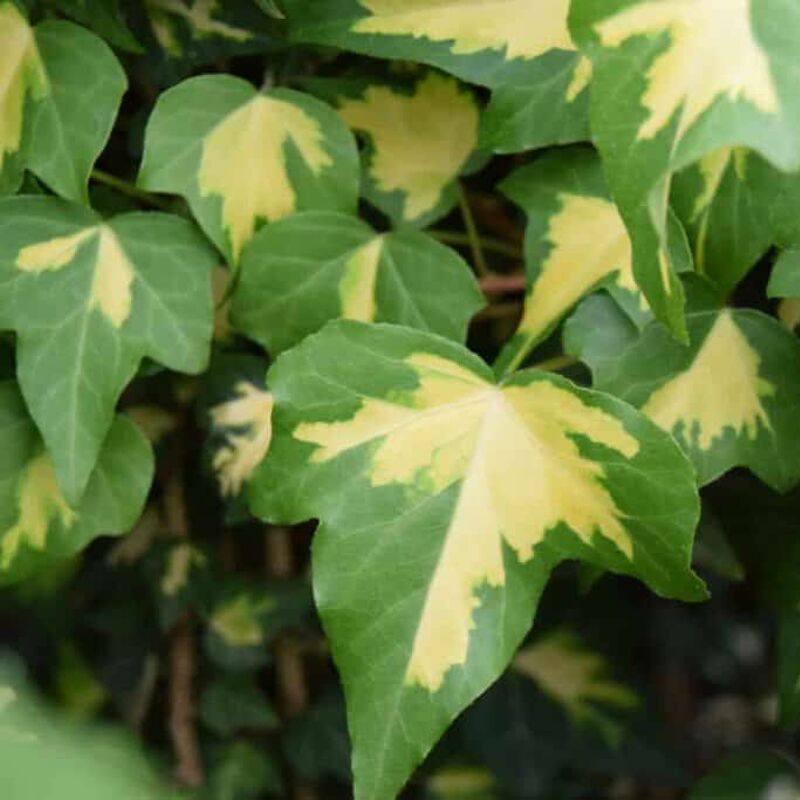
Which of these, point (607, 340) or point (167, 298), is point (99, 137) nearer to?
point (167, 298)

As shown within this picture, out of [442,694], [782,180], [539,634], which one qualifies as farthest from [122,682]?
[782,180]

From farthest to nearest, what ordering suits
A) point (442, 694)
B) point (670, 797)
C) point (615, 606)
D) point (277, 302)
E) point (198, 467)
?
1. point (670, 797)
2. point (615, 606)
3. point (198, 467)
4. point (277, 302)
5. point (442, 694)

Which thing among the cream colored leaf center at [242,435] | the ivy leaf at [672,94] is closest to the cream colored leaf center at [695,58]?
the ivy leaf at [672,94]

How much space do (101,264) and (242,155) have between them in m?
0.09

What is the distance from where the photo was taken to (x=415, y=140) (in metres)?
0.64

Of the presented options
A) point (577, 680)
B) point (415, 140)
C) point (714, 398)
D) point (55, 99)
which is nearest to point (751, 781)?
point (577, 680)

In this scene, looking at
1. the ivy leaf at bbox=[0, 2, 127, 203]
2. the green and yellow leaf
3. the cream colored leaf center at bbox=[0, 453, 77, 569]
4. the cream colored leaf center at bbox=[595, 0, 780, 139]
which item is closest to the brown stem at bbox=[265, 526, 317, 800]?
the green and yellow leaf

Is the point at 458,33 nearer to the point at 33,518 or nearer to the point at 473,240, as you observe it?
the point at 473,240

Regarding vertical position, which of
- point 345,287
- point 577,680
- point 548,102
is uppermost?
point 548,102

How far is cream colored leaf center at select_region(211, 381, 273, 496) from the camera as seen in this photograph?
2.16 feet

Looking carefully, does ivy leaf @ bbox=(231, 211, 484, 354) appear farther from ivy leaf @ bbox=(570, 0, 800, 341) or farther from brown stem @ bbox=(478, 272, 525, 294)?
ivy leaf @ bbox=(570, 0, 800, 341)

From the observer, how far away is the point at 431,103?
64 centimetres

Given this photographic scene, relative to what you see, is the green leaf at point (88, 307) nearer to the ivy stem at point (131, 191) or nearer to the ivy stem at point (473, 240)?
the ivy stem at point (131, 191)

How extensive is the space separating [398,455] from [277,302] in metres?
0.13
